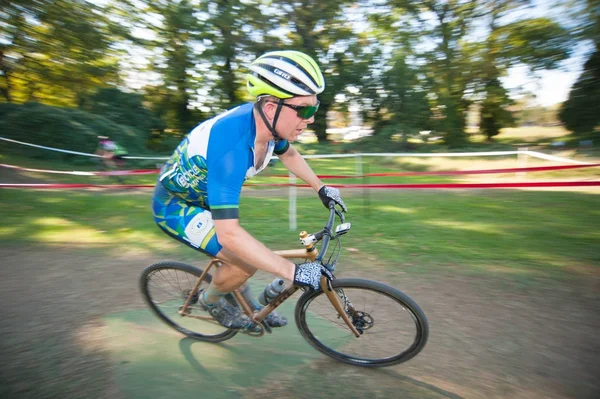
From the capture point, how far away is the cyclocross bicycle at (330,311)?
8.63ft

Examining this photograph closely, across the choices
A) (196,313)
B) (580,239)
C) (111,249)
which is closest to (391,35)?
(580,239)

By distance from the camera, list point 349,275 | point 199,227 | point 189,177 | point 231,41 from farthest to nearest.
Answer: point 231,41, point 349,275, point 199,227, point 189,177

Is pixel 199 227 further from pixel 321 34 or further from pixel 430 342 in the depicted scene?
pixel 321 34

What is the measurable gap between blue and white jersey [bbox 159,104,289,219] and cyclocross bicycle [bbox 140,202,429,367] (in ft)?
1.84

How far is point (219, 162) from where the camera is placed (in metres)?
2.20

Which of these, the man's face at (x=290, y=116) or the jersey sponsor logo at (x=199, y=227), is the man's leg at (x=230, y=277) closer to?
the jersey sponsor logo at (x=199, y=227)

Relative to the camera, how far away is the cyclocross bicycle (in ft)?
8.63

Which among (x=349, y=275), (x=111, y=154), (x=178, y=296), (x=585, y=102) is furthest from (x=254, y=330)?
(x=585, y=102)

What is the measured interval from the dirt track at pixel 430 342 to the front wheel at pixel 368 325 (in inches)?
4.5

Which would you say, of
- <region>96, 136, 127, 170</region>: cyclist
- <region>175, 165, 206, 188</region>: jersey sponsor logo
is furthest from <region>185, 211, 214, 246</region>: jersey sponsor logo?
<region>96, 136, 127, 170</region>: cyclist

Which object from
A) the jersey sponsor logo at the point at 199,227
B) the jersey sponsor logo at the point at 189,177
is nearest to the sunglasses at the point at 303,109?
the jersey sponsor logo at the point at 189,177

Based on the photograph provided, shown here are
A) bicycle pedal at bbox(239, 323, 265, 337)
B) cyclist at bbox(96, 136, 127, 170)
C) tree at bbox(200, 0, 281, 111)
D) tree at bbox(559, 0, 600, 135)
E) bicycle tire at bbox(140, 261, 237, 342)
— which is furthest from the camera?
tree at bbox(200, 0, 281, 111)

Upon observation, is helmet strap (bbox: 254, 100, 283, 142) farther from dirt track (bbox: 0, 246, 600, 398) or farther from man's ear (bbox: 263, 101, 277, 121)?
dirt track (bbox: 0, 246, 600, 398)

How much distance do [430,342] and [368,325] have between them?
1.89ft
